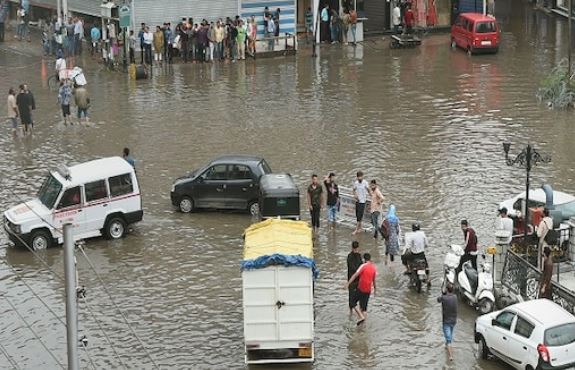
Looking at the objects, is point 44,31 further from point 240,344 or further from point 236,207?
point 240,344

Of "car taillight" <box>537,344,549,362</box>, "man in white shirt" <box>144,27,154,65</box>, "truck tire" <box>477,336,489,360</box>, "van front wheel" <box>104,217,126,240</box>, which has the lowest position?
"truck tire" <box>477,336,489,360</box>

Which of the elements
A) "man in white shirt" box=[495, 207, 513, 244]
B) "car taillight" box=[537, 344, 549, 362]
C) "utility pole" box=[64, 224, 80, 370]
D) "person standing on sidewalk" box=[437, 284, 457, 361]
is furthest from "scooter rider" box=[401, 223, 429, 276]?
"utility pole" box=[64, 224, 80, 370]

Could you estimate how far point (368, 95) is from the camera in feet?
132

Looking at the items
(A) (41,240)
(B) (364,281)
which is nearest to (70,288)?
(B) (364,281)

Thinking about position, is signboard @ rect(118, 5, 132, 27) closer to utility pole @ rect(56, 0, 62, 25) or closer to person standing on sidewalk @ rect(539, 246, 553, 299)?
utility pole @ rect(56, 0, 62, 25)

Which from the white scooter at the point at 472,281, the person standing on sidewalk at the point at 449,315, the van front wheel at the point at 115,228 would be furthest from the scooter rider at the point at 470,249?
the van front wheel at the point at 115,228

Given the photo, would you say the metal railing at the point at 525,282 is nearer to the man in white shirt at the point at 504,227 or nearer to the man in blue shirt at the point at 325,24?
the man in white shirt at the point at 504,227

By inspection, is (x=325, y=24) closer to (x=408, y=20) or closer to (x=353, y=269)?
(x=408, y=20)

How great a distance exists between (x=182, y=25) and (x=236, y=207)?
21.2m

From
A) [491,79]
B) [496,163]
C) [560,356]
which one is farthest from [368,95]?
[560,356]

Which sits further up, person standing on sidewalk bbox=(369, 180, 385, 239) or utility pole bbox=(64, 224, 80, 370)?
utility pole bbox=(64, 224, 80, 370)

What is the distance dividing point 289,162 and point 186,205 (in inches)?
185

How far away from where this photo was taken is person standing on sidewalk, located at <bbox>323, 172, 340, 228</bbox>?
26.1m

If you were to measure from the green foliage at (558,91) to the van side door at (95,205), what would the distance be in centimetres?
1772
